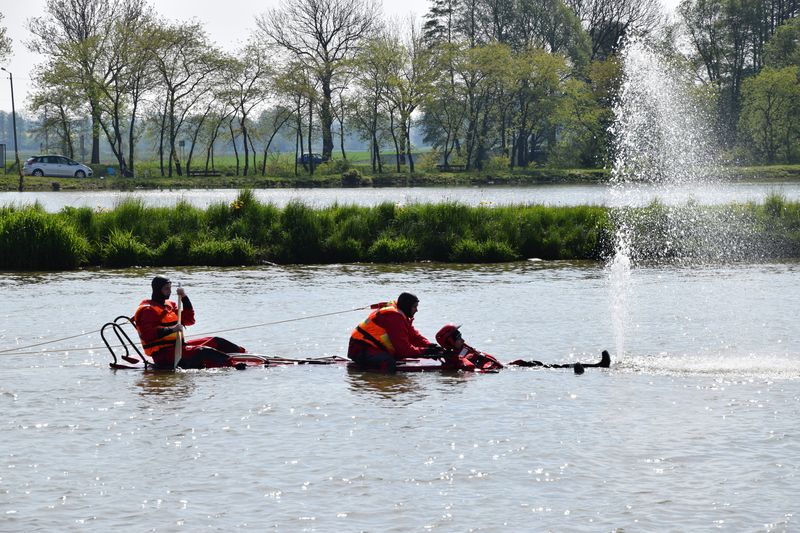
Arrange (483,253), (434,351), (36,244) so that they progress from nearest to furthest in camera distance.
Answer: (434,351) < (36,244) < (483,253)

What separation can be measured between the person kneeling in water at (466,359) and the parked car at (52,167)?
6769cm

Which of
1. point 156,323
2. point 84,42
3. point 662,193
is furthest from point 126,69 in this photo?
point 156,323

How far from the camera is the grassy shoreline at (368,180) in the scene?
252ft

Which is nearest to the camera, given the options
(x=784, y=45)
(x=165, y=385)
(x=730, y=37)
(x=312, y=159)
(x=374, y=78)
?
(x=165, y=385)

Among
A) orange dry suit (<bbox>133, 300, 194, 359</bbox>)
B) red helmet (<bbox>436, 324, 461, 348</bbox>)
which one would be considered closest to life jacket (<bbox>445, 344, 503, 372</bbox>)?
red helmet (<bbox>436, 324, 461, 348</bbox>)

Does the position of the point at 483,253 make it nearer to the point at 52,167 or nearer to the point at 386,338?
the point at 386,338

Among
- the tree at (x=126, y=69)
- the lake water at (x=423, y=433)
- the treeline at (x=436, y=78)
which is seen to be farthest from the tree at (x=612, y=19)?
the lake water at (x=423, y=433)

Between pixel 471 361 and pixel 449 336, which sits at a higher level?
pixel 449 336

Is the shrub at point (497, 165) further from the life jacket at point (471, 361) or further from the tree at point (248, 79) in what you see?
the life jacket at point (471, 361)

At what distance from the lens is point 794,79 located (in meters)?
92.2

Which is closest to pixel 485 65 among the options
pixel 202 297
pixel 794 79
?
pixel 794 79

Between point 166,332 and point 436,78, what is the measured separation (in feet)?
250

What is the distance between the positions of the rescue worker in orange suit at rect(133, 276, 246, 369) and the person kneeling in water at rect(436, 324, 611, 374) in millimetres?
3688

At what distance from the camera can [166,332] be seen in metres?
18.0
